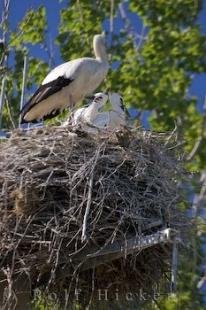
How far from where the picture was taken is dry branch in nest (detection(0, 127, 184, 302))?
7121 millimetres

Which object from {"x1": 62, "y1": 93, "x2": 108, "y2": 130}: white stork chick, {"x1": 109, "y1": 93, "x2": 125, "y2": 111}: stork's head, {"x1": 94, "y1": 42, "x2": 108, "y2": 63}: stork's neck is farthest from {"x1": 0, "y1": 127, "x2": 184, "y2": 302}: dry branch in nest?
{"x1": 94, "y1": 42, "x2": 108, "y2": 63}: stork's neck

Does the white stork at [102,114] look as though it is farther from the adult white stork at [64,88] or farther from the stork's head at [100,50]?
the stork's head at [100,50]

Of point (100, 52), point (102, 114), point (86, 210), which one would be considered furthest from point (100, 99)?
point (86, 210)

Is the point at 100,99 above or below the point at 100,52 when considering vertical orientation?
below

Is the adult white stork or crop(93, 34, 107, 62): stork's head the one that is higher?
crop(93, 34, 107, 62): stork's head

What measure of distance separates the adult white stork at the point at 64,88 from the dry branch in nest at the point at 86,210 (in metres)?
1.39

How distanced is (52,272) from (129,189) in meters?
0.71

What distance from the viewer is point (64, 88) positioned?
9203 mm

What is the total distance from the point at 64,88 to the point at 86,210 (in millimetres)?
2340

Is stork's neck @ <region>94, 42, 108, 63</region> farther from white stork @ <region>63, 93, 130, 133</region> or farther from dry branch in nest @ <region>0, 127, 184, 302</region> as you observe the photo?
dry branch in nest @ <region>0, 127, 184, 302</region>

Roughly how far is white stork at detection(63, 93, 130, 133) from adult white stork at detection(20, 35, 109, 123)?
0.16 m

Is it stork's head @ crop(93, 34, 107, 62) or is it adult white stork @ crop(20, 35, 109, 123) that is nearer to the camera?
adult white stork @ crop(20, 35, 109, 123)

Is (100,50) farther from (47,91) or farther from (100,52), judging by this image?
(47,91)

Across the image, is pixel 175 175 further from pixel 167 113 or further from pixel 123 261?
pixel 167 113
